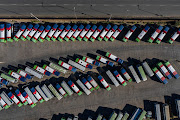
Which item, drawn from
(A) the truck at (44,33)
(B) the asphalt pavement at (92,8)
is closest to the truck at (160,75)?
(B) the asphalt pavement at (92,8)

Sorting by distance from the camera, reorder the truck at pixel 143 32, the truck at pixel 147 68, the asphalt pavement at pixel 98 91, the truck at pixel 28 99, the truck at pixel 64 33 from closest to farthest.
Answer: the truck at pixel 143 32 < the truck at pixel 64 33 < the truck at pixel 147 68 < the truck at pixel 28 99 < the asphalt pavement at pixel 98 91

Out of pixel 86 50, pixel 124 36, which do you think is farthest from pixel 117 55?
pixel 86 50

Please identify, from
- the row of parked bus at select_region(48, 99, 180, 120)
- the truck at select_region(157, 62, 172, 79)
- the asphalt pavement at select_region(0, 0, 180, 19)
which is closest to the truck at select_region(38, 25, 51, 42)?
the asphalt pavement at select_region(0, 0, 180, 19)

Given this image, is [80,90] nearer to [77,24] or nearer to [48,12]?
[77,24]

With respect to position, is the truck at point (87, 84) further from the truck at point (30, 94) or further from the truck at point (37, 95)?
the truck at point (30, 94)

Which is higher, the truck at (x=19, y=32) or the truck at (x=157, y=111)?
the truck at (x=19, y=32)

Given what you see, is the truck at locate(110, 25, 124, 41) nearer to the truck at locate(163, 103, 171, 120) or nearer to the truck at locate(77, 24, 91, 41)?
the truck at locate(77, 24, 91, 41)

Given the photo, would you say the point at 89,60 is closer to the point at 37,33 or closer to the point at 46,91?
the point at 46,91
